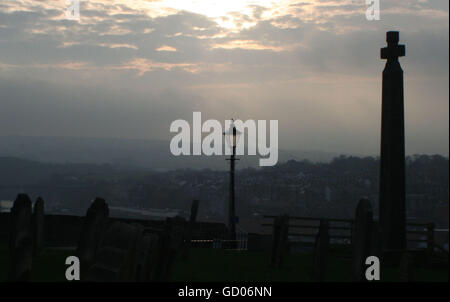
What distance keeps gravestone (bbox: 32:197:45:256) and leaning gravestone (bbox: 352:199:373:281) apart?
29.7 feet

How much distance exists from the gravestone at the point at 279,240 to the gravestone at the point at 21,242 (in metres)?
8.13

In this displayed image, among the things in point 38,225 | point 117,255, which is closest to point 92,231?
point 117,255

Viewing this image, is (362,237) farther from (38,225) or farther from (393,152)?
(38,225)

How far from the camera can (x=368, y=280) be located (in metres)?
13.5

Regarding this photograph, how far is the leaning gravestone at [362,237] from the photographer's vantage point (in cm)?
1320

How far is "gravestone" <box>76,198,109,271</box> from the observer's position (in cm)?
1090

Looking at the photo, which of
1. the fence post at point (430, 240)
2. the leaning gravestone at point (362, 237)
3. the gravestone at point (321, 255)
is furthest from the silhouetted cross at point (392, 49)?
the leaning gravestone at point (362, 237)

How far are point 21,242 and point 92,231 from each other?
5.96 ft

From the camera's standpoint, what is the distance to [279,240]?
62.7 feet

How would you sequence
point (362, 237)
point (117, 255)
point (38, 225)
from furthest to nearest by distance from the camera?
point (38, 225) → point (362, 237) → point (117, 255)

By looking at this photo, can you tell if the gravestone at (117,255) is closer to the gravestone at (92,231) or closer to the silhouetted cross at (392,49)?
the gravestone at (92,231)
